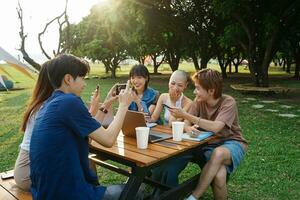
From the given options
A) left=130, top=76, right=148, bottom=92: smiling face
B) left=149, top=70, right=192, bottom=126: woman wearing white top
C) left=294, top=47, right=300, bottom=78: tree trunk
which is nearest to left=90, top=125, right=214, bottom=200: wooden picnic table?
left=149, top=70, right=192, bottom=126: woman wearing white top

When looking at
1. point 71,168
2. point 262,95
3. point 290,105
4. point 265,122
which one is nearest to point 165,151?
point 71,168

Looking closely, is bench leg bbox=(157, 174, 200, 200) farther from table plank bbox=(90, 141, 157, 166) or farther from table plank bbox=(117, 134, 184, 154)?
table plank bbox=(90, 141, 157, 166)

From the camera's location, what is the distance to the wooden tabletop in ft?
8.06

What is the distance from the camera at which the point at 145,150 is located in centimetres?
267

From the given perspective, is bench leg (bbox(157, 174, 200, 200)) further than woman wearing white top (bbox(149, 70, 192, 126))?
No

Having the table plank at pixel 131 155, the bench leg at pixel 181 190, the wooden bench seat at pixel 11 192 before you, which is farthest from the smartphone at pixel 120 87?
the wooden bench seat at pixel 11 192

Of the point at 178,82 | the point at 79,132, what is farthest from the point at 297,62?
the point at 79,132

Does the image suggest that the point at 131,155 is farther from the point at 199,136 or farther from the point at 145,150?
→ the point at 199,136

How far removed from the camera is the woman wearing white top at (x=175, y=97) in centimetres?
391

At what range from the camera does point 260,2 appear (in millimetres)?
13594

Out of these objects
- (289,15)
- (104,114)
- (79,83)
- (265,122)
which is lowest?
(265,122)

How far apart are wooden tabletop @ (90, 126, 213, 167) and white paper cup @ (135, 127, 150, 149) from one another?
40 millimetres

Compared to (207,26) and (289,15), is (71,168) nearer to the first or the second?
(289,15)

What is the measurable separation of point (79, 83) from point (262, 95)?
12252 millimetres
